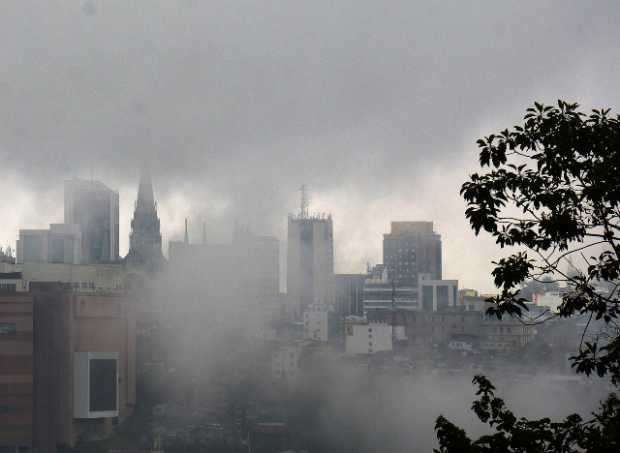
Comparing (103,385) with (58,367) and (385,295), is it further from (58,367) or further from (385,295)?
(385,295)

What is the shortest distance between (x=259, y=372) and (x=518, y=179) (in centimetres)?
9137

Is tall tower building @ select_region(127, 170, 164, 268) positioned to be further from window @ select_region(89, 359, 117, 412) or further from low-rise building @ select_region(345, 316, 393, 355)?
window @ select_region(89, 359, 117, 412)

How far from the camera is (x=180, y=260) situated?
140 meters

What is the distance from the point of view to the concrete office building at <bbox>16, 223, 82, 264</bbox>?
579ft

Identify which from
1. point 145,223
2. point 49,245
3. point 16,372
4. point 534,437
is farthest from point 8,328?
point 49,245

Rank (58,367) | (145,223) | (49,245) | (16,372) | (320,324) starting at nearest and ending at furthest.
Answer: (16,372) → (58,367) → (320,324) → (145,223) → (49,245)

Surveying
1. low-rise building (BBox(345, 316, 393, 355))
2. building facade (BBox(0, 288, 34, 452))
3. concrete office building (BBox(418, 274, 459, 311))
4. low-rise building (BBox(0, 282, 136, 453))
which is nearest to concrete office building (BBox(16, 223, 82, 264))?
concrete office building (BBox(418, 274, 459, 311))

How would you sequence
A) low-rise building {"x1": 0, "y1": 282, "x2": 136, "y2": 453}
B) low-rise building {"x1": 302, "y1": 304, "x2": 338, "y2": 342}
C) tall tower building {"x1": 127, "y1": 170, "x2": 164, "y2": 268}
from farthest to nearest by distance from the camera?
tall tower building {"x1": 127, "y1": 170, "x2": 164, "y2": 268} < low-rise building {"x1": 302, "y1": 304, "x2": 338, "y2": 342} < low-rise building {"x1": 0, "y1": 282, "x2": 136, "y2": 453}

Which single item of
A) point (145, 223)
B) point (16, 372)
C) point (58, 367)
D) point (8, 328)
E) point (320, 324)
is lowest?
point (320, 324)

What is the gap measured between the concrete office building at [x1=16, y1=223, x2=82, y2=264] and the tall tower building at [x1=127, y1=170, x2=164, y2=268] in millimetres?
12496

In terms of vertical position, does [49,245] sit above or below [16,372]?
above

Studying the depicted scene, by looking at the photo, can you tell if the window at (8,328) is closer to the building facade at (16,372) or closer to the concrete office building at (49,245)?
the building facade at (16,372)

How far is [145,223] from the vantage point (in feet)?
575

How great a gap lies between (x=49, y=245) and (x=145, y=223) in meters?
18.5
